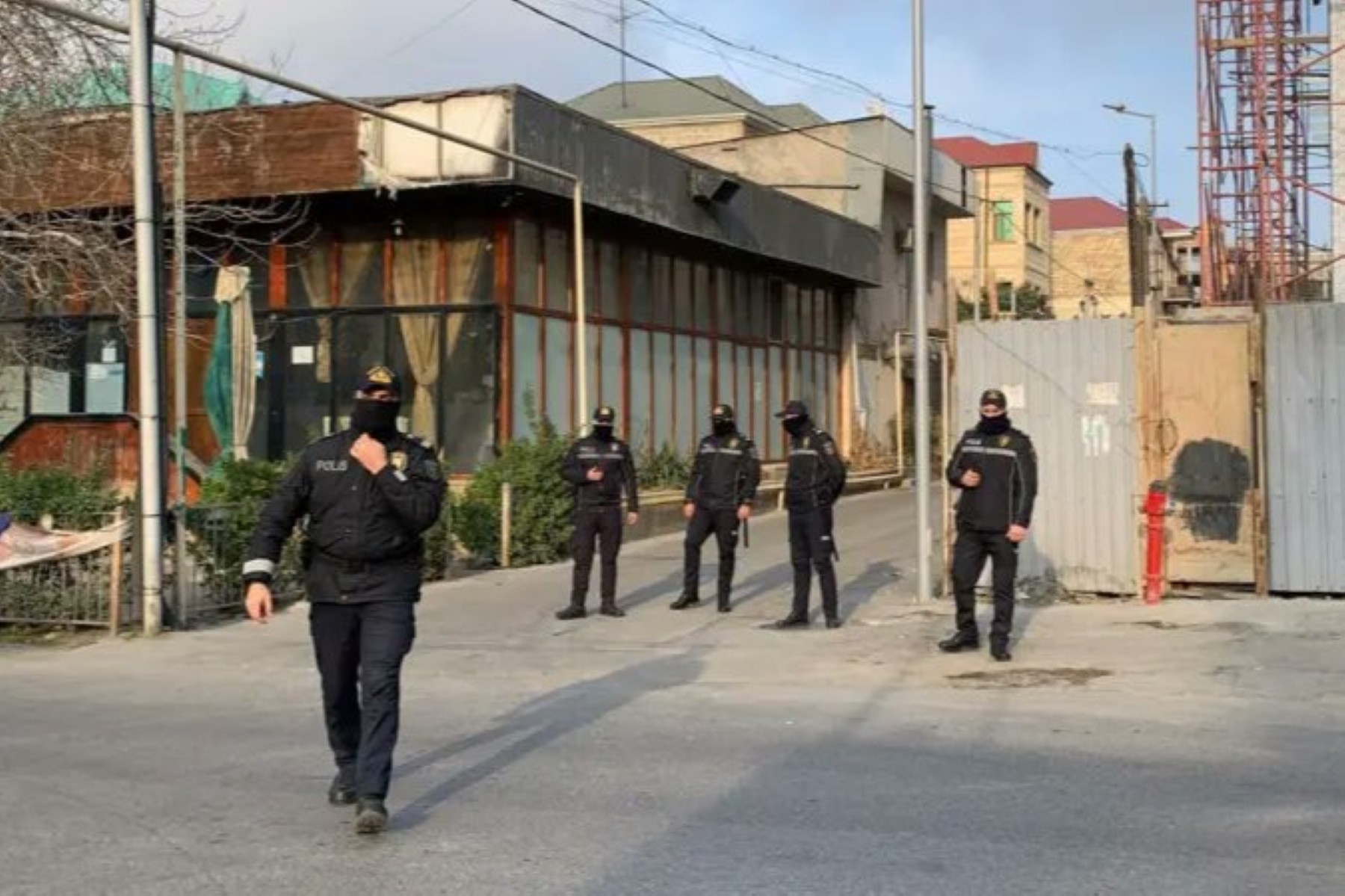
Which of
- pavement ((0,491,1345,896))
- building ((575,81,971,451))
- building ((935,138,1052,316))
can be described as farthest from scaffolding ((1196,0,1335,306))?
building ((935,138,1052,316))

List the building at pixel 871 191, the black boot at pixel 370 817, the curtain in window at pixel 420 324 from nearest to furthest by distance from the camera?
the black boot at pixel 370 817
the curtain in window at pixel 420 324
the building at pixel 871 191

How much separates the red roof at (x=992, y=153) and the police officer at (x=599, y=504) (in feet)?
172

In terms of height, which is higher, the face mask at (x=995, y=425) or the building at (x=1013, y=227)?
the building at (x=1013, y=227)

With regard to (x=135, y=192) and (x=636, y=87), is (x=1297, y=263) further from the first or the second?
(x=636, y=87)

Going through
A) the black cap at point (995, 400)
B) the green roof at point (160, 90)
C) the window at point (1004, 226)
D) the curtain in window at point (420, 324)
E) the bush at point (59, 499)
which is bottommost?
the bush at point (59, 499)

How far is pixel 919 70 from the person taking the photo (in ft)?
40.8

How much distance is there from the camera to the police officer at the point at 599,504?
12.2 metres

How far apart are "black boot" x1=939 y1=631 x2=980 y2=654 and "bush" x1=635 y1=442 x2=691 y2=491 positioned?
11021 millimetres

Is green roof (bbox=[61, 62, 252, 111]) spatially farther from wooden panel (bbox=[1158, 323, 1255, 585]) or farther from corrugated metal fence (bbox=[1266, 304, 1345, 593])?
corrugated metal fence (bbox=[1266, 304, 1345, 593])

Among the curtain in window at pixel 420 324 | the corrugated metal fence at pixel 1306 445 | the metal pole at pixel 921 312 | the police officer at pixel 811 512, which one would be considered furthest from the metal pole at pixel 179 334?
the corrugated metal fence at pixel 1306 445

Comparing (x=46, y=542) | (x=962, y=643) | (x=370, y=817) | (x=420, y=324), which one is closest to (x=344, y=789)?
(x=370, y=817)

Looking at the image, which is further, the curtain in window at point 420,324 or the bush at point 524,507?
the curtain in window at point 420,324

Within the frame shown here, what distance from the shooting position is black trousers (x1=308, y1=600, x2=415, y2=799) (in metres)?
5.57

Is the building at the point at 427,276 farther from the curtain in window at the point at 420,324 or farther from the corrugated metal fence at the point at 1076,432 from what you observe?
the corrugated metal fence at the point at 1076,432
